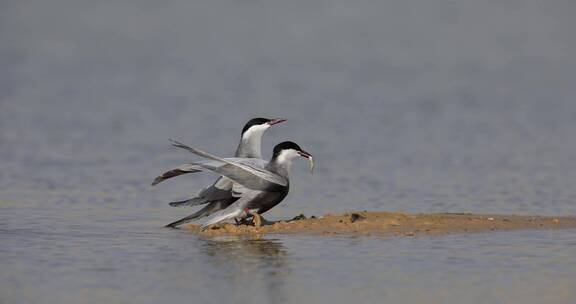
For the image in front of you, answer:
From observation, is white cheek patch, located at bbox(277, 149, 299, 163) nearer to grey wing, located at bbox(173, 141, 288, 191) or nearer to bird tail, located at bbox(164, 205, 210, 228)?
grey wing, located at bbox(173, 141, 288, 191)

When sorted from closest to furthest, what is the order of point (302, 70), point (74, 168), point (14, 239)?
point (14, 239), point (74, 168), point (302, 70)

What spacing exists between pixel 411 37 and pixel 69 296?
29.3m

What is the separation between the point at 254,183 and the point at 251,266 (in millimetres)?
2347

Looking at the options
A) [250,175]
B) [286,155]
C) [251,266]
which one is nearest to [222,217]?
[250,175]

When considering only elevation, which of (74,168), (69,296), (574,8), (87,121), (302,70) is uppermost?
(574,8)

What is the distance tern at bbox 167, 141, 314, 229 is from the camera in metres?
10.7

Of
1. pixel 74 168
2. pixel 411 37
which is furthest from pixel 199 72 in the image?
pixel 74 168

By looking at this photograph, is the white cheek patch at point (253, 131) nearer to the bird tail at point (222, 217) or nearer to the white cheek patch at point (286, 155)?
the white cheek patch at point (286, 155)

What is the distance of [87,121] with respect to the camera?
786 inches

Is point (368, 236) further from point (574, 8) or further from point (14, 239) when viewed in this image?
point (574, 8)

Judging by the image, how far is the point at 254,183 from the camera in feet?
35.5

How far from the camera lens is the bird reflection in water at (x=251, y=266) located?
295 inches

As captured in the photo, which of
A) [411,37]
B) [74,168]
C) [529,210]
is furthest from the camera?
[411,37]

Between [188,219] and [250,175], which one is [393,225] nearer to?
[250,175]
